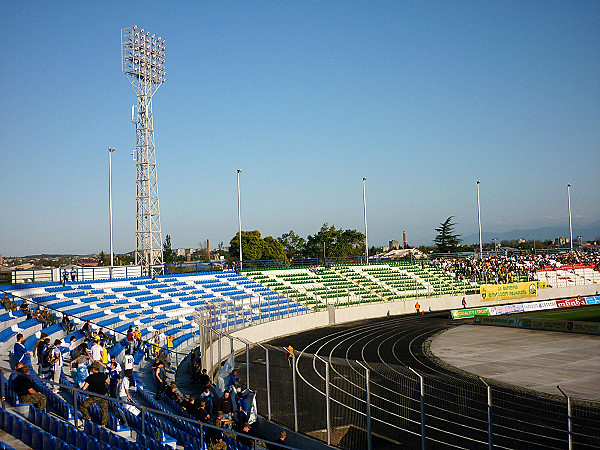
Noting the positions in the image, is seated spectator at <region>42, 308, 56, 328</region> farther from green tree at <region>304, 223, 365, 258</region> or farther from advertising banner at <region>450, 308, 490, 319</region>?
green tree at <region>304, 223, 365, 258</region>

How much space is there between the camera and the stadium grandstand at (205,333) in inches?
393

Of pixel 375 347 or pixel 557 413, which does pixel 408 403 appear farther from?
pixel 375 347

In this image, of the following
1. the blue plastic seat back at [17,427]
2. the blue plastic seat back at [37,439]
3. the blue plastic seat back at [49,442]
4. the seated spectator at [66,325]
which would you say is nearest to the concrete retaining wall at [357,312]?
the seated spectator at [66,325]

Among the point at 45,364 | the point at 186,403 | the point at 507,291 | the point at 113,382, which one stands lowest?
the point at 507,291

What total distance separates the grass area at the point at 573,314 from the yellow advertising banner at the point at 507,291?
511 centimetres

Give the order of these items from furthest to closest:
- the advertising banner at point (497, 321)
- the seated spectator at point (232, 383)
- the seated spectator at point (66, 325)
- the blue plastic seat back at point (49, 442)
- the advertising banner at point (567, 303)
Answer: the advertising banner at point (567, 303)
the advertising banner at point (497, 321)
the seated spectator at point (66, 325)
the seated spectator at point (232, 383)
the blue plastic seat back at point (49, 442)

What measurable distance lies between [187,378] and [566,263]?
5603cm

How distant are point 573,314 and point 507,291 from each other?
9.02 metres

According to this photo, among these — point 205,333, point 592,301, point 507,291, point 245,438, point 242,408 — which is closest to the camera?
point 245,438

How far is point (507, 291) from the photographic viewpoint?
171 ft

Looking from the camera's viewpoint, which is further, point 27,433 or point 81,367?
point 81,367

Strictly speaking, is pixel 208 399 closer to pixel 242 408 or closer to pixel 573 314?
pixel 242 408

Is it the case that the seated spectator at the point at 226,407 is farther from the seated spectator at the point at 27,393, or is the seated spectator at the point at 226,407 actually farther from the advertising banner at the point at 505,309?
the advertising banner at the point at 505,309

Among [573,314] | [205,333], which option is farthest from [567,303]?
[205,333]
